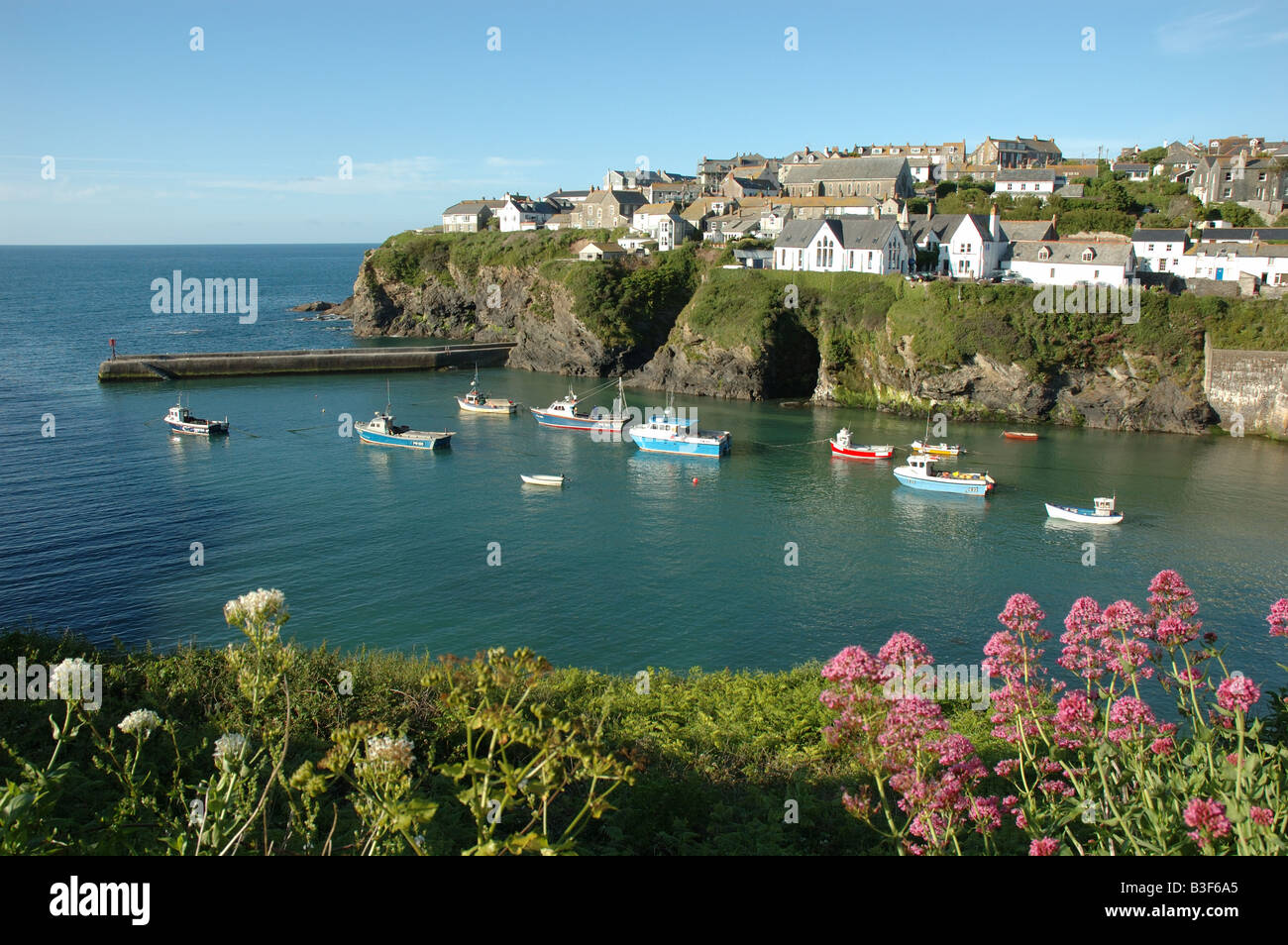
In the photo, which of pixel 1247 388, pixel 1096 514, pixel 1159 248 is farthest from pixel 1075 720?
pixel 1159 248

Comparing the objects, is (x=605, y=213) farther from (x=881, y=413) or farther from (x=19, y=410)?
(x=19, y=410)

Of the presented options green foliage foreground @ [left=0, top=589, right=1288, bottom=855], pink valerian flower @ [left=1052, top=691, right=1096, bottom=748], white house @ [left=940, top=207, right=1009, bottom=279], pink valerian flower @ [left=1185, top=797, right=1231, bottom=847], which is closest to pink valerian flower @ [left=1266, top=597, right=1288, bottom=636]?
green foliage foreground @ [left=0, top=589, right=1288, bottom=855]

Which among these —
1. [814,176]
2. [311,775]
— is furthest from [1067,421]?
[311,775]

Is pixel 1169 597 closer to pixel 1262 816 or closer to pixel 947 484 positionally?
pixel 1262 816

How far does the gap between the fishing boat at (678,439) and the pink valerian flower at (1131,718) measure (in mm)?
33984

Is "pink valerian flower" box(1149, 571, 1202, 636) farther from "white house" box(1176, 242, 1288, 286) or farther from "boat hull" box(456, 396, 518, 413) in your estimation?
"white house" box(1176, 242, 1288, 286)

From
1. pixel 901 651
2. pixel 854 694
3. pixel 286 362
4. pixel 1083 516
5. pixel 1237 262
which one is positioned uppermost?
pixel 1237 262

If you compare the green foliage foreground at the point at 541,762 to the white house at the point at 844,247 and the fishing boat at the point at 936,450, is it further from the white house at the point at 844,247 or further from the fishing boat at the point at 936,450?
the white house at the point at 844,247

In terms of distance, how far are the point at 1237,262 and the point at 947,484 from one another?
93.5ft

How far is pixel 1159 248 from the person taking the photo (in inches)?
2037

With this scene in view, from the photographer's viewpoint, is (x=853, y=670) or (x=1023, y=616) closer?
(x=853, y=670)

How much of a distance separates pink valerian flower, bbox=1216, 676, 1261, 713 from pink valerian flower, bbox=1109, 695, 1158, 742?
0.43m

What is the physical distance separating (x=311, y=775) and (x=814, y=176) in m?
79.9

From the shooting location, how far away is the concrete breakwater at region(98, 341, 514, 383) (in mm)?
55781
